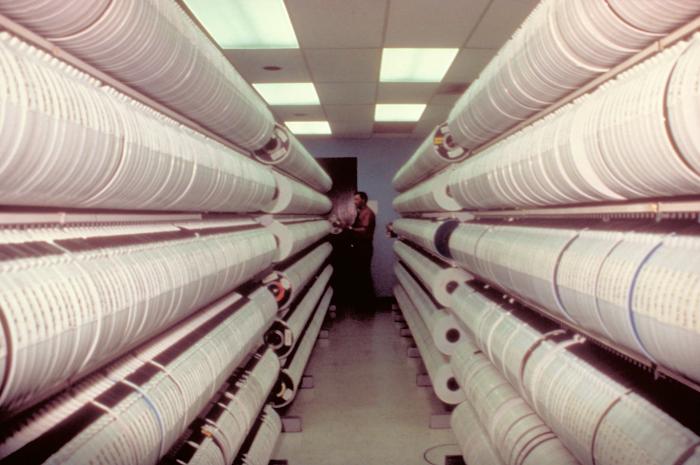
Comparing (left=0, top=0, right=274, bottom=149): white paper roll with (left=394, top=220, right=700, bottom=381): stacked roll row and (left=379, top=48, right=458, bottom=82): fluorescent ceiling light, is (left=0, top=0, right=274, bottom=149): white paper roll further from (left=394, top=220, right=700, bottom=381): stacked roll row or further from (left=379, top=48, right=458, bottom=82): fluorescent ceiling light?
(left=379, top=48, right=458, bottom=82): fluorescent ceiling light

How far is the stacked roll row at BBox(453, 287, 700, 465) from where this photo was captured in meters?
1.11

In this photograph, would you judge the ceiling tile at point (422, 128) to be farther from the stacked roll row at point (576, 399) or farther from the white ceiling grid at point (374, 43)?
the stacked roll row at point (576, 399)

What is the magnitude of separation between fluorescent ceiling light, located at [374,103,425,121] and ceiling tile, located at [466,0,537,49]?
2275 millimetres

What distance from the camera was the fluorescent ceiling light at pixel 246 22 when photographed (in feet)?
12.4

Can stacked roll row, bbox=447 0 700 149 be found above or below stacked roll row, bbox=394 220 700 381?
above

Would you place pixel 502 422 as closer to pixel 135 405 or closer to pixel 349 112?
pixel 135 405

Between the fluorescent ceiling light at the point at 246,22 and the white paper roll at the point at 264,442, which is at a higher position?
the fluorescent ceiling light at the point at 246,22

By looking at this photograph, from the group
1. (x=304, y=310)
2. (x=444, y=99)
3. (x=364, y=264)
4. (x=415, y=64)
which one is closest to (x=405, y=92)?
(x=444, y=99)

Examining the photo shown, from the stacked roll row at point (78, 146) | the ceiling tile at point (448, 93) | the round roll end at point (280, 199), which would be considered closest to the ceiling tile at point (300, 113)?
the ceiling tile at point (448, 93)

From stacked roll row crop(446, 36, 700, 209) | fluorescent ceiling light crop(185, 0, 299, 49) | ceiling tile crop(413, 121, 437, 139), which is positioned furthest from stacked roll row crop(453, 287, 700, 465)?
ceiling tile crop(413, 121, 437, 139)

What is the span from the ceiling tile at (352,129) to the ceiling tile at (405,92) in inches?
58.9

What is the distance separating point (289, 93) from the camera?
20.3 ft

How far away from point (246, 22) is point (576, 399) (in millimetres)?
3519

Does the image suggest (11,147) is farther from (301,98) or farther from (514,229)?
(301,98)
